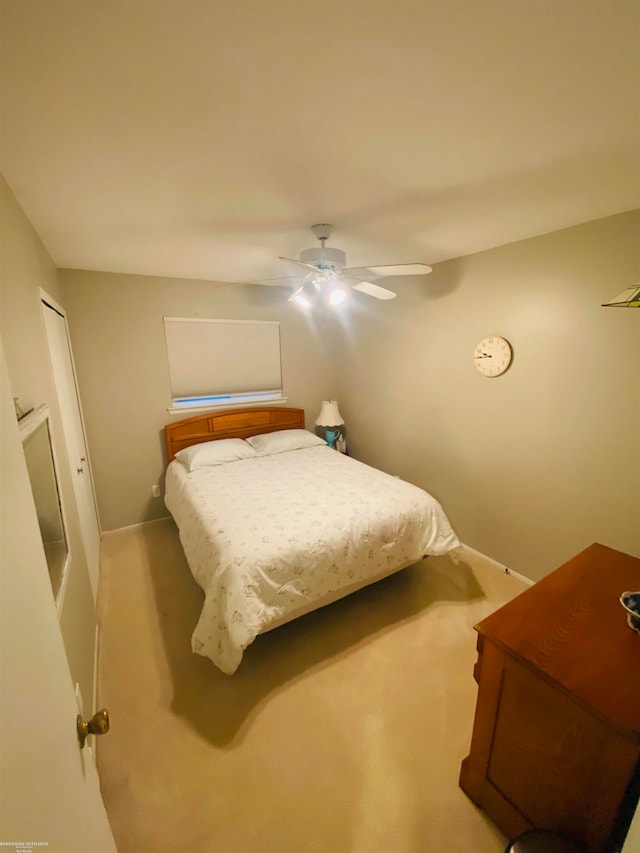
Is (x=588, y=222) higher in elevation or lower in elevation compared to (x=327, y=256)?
higher

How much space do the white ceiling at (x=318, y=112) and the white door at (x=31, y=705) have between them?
832 mm

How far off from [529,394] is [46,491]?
271 cm

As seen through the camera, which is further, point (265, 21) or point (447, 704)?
point (447, 704)

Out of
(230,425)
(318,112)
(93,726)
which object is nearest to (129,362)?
(230,425)

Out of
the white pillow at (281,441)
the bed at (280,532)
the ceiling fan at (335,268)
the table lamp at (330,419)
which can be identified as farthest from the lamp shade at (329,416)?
the ceiling fan at (335,268)

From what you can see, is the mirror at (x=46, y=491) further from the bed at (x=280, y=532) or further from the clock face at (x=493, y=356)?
the clock face at (x=493, y=356)

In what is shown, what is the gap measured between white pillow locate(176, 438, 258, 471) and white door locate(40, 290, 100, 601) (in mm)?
761

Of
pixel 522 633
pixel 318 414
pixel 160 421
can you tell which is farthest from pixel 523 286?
pixel 160 421

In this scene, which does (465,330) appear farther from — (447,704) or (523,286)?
(447,704)

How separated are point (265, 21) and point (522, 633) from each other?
1.81m

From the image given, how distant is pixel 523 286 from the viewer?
2.22 m

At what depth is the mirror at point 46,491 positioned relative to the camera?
1.18m

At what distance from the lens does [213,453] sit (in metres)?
3.06

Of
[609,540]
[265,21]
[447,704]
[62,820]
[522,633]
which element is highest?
[265,21]
